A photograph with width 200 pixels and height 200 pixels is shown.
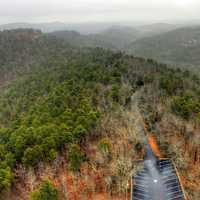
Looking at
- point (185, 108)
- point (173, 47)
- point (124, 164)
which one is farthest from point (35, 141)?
point (173, 47)

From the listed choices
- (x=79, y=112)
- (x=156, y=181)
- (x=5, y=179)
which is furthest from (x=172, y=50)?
(x=5, y=179)

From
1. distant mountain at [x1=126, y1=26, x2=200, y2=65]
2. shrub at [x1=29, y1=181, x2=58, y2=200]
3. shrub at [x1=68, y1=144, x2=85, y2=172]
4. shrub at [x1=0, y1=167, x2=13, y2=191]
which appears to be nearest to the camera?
shrub at [x1=29, y1=181, x2=58, y2=200]

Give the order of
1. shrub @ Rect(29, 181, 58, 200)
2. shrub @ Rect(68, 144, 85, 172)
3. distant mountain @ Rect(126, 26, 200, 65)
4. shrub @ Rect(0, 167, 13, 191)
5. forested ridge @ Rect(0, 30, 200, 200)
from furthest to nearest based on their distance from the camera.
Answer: distant mountain @ Rect(126, 26, 200, 65) → forested ridge @ Rect(0, 30, 200, 200) → shrub @ Rect(68, 144, 85, 172) → shrub @ Rect(0, 167, 13, 191) → shrub @ Rect(29, 181, 58, 200)

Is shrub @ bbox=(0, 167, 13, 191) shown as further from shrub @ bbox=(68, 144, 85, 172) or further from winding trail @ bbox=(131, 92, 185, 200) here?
winding trail @ bbox=(131, 92, 185, 200)

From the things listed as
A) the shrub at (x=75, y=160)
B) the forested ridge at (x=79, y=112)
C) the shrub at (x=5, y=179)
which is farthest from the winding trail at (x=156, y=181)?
the shrub at (x=5, y=179)

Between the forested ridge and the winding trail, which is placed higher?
the forested ridge

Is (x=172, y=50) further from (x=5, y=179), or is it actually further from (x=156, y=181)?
(x=5, y=179)

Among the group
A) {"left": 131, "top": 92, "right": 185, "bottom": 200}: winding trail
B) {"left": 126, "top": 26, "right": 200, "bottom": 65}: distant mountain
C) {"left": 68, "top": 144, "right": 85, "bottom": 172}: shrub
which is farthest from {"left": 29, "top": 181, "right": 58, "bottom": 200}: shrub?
{"left": 126, "top": 26, "right": 200, "bottom": 65}: distant mountain

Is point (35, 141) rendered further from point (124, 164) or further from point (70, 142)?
point (124, 164)
